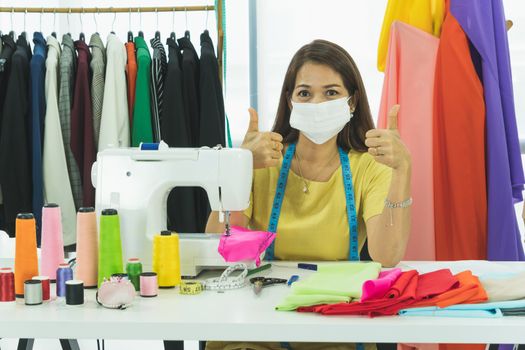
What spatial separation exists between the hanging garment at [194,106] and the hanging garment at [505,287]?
1628 millimetres

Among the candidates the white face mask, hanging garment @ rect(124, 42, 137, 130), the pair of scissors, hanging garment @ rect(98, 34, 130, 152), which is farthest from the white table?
hanging garment @ rect(124, 42, 137, 130)

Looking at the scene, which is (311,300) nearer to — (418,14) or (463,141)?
(463,141)

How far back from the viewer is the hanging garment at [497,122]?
2.58m

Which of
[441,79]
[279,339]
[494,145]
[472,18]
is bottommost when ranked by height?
[279,339]

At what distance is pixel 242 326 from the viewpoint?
1403 millimetres

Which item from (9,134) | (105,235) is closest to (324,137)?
(105,235)

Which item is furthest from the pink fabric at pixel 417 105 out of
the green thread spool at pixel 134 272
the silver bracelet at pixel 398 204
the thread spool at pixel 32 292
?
the thread spool at pixel 32 292

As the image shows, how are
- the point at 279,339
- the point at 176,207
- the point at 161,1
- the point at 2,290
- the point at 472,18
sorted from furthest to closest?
the point at 161,1 → the point at 176,207 → the point at 472,18 → the point at 2,290 → the point at 279,339

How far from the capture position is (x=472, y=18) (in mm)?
2598

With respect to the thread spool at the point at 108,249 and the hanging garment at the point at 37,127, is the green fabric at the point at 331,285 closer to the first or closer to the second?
the thread spool at the point at 108,249

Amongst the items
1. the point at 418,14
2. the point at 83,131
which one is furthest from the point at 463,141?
the point at 83,131

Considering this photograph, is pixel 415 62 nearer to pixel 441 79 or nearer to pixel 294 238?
pixel 441 79

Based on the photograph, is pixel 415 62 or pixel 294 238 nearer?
pixel 294 238

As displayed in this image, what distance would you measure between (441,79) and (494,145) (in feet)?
1.06
